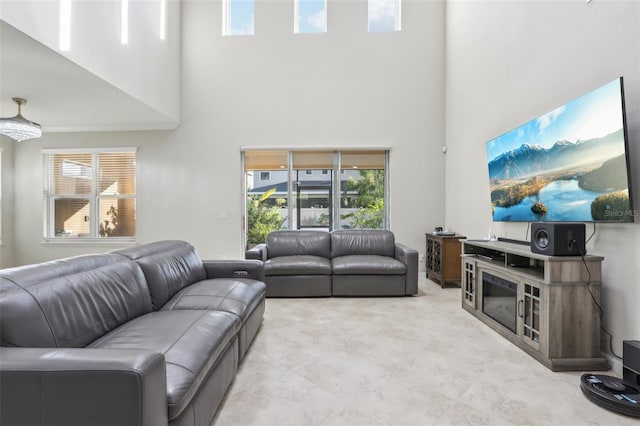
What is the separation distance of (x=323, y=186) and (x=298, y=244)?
56.3 inches

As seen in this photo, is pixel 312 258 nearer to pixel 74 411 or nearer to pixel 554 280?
pixel 554 280

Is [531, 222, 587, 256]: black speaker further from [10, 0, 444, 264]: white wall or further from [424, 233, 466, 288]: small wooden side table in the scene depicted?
[10, 0, 444, 264]: white wall

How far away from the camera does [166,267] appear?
256 centimetres

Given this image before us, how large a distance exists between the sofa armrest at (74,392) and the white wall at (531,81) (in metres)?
2.95

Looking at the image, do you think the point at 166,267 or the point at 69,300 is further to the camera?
the point at 166,267

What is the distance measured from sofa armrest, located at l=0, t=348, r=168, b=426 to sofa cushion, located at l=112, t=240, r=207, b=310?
131cm

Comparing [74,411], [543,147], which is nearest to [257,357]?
[74,411]

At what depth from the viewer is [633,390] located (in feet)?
6.13

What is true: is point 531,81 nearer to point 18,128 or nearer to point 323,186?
point 323,186

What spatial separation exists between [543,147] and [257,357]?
3056 mm

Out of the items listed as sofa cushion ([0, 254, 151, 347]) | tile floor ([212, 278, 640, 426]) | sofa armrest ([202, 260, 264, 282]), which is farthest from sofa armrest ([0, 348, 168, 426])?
sofa armrest ([202, 260, 264, 282])

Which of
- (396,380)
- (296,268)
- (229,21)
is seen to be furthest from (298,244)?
(229,21)

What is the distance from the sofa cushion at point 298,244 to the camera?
4797 mm

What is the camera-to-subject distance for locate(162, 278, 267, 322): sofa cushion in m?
2.24
